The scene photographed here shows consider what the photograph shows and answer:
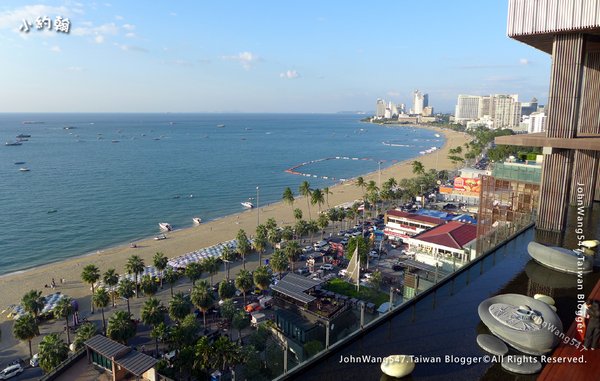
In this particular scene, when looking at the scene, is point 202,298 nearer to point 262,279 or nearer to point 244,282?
point 244,282

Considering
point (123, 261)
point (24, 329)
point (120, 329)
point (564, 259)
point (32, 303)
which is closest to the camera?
point (564, 259)

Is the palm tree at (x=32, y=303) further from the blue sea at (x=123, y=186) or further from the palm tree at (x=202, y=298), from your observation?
the blue sea at (x=123, y=186)

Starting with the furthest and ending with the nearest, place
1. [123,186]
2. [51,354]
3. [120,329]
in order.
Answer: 1. [123,186]
2. [120,329]
3. [51,354]

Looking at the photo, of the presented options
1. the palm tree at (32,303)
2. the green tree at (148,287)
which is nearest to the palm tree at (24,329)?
the palm tree at (32,303)

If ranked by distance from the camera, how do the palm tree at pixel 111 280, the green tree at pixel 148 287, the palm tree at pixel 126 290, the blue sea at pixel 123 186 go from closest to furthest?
1. the palm tree at pixel 126 290
2. the green tree at pixel 148 287
3. the palm tree at pixel 111 280
4. the blue sea at pixel 123 186

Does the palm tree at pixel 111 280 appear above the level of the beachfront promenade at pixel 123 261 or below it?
above

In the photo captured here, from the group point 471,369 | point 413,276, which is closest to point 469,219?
point 413,276

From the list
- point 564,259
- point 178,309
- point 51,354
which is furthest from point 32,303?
point 564,259

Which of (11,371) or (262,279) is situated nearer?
(11,371)
